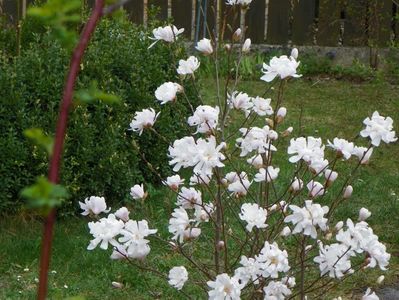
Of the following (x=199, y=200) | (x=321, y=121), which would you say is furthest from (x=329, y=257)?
(x=321, y=121)

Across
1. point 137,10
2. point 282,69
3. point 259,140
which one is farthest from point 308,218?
point 137,10

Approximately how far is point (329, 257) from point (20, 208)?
2.85m

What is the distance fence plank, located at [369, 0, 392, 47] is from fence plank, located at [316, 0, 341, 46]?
48 cm

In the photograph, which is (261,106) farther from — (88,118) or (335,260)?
(88,118)

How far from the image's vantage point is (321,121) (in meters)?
8.19

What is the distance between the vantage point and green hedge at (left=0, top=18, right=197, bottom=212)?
5039 mm

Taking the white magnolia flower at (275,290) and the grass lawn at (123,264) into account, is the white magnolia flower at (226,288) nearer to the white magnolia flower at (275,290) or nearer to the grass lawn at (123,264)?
the white magnolia flower at (275,290)

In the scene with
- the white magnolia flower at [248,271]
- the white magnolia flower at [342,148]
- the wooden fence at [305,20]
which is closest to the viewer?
the white magnolia flower at [248,271]

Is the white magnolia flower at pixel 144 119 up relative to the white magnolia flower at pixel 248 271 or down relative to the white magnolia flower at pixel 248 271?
up

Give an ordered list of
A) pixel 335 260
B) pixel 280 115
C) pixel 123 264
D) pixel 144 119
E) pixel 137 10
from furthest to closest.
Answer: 1. pixel 137 10
2. pixel 123 264
3. pixel 280 115
4. pixel 144 119
5. pixel 335 260

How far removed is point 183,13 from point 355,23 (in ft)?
7.27

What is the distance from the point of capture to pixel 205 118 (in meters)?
2.81

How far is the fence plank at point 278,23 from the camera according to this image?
11.2 meters

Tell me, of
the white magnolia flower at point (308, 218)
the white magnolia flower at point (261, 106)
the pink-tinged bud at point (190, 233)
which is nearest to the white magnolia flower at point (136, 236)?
the pink-tinged bud at point (190, 233)
